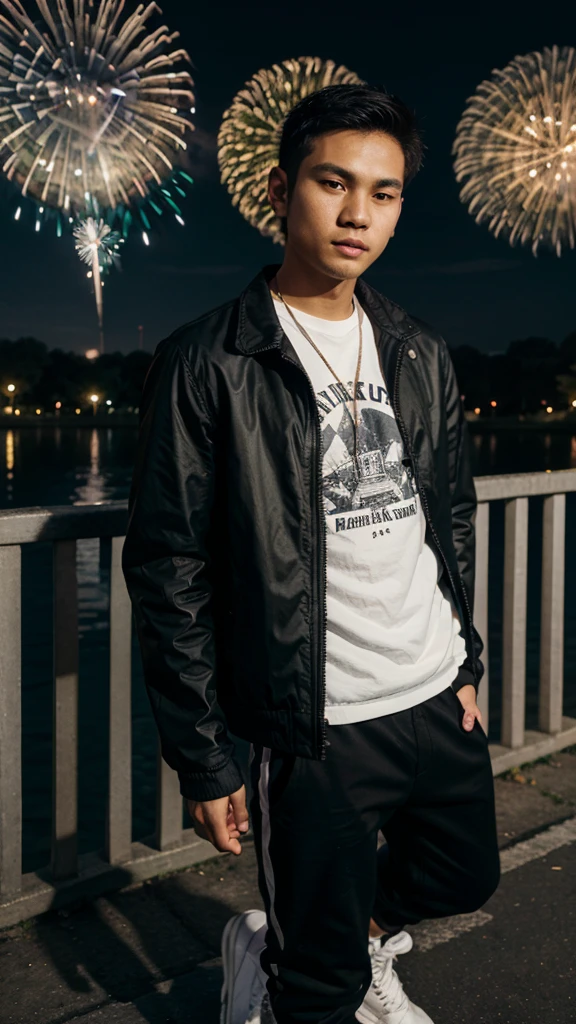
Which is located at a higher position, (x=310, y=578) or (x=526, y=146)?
(x=526, y=146)

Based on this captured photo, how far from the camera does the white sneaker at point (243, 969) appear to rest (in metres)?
2.48

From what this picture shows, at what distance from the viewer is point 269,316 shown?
7.44 feet

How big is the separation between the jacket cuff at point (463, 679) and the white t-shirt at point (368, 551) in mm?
144

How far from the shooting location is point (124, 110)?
13102 mm

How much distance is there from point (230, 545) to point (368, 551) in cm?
31

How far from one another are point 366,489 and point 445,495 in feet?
1.08

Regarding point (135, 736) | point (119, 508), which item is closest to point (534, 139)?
point (135, 736)

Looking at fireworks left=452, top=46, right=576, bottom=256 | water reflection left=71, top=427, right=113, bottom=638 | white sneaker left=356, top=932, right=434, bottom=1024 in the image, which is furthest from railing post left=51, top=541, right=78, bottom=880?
fireworks left=452, top=46, right=576, bottom=256

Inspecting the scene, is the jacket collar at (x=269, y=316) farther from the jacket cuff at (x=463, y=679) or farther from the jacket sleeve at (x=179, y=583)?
the jacket cuff at (x=463, y=679)

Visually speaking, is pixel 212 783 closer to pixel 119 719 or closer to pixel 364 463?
pixel 364 463

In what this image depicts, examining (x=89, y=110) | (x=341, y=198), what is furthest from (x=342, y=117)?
(x=89, y=110)

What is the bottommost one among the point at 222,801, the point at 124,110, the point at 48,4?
the point at 222,801

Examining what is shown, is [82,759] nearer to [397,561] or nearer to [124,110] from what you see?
Answer: [397,561]

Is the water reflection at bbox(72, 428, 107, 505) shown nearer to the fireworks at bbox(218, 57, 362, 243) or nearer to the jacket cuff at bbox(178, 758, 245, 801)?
the fireworks at bbox(218, 57, 362, 243)
